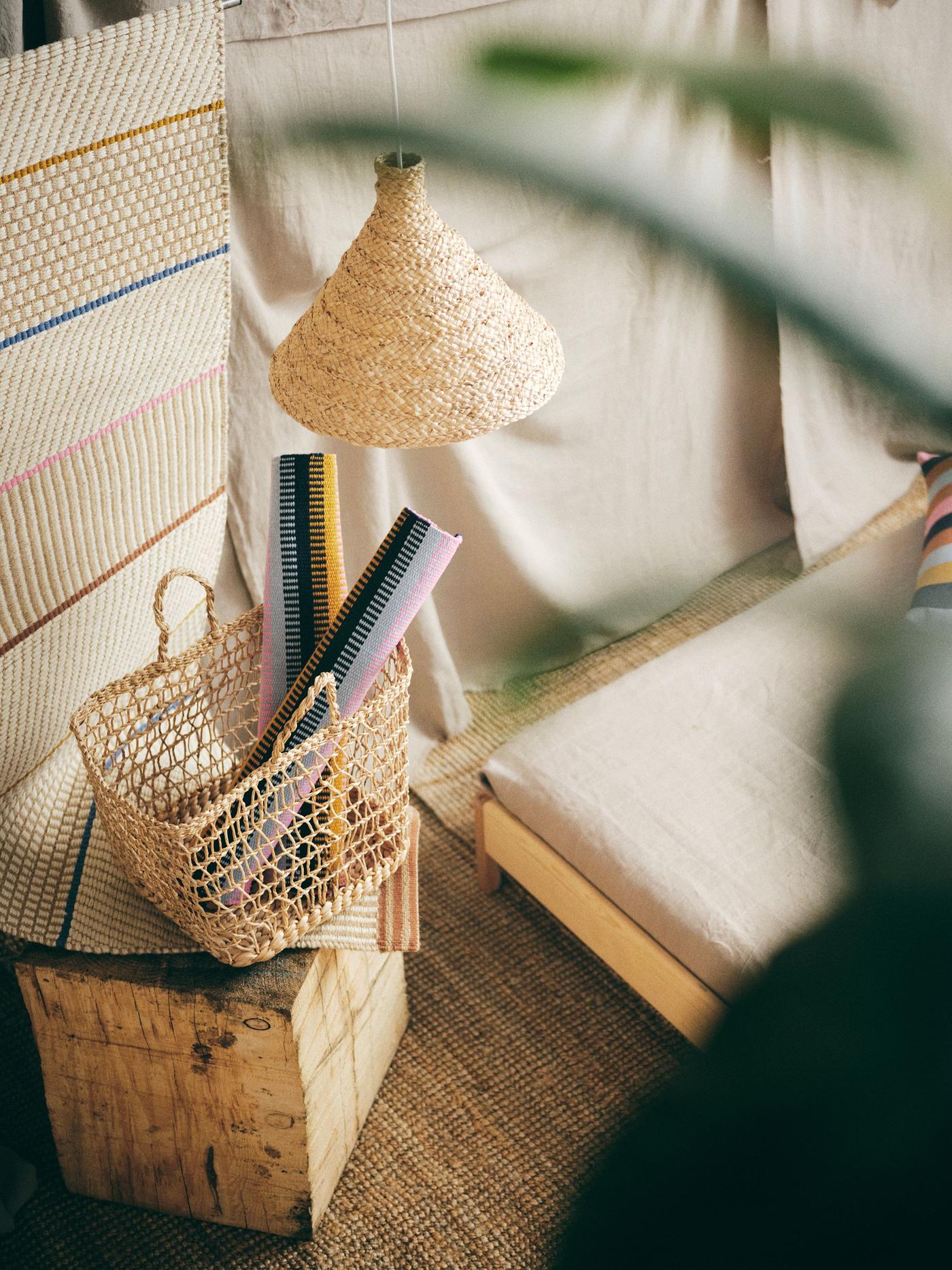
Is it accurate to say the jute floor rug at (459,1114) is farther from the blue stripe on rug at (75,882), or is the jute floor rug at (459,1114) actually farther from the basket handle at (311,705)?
the basket handle at (311,705)

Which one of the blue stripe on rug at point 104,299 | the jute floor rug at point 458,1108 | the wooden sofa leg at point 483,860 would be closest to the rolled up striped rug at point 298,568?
the blue stripe on rug at point 104,299

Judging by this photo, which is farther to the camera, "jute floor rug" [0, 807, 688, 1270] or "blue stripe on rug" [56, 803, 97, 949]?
"jute floor rug" [0, 807, 688, 1270]

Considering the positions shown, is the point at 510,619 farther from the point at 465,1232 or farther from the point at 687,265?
the point at 687,265

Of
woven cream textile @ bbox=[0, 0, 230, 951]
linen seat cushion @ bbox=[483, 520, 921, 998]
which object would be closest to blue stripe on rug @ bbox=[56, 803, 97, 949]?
woven cream textile @ bbox=[0, 0, 230, 951]

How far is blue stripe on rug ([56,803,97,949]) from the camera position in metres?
0.86

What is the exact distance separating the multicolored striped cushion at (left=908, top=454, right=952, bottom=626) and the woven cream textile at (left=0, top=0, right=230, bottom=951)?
69cm

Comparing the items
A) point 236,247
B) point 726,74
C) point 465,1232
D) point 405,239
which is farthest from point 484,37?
point 465,1232

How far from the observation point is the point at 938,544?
47.5 inches

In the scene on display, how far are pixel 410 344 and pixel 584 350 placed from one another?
0.97 metres

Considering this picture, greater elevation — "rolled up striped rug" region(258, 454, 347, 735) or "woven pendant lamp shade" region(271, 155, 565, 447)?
"woven pendant lamp shade" region(271, 155, 565, 447)

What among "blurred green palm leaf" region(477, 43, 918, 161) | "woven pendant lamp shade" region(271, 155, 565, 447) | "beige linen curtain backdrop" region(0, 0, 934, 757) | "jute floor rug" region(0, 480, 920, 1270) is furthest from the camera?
"beige linen curtain backdrop" region(0, 0, 934, 757)

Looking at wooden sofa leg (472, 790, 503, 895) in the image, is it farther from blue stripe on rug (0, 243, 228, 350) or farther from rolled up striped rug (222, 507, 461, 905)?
blue stripe on rug (0, 243, 228, 350)

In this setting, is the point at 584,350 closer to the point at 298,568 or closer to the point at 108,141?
the point at 298,568

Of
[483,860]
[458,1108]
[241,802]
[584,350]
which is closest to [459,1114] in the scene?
[458,1108]
